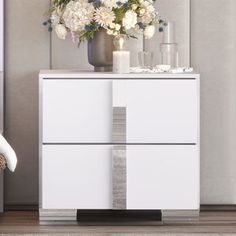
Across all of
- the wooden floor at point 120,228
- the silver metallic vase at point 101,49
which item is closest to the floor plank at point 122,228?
the wooden floor at point 120,228

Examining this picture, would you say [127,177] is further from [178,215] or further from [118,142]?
[178,215]

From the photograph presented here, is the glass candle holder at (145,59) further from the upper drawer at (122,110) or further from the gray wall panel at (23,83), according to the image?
the gray wall panel at (23,83)

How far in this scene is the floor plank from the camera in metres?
4.30

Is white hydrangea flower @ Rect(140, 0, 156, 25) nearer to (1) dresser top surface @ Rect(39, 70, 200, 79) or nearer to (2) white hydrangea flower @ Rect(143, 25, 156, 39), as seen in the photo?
(2) white hydrangea flower @ Rect(143, 25, 156, 39)

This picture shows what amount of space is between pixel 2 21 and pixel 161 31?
88cm

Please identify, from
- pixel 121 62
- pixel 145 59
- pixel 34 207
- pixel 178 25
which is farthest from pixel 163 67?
pixel 34 207

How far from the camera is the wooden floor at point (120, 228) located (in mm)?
4309

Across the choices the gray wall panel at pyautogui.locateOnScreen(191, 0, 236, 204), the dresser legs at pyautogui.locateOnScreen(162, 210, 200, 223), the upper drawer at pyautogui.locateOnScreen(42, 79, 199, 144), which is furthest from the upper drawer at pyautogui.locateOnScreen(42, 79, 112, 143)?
the gray wall panel at pyautogui.locateOnScreen(191, 0, 236, 204)

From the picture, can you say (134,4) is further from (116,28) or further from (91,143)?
(91,143)

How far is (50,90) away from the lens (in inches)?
175

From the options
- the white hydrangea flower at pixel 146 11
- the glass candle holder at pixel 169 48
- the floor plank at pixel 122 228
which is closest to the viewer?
the floor plank at pixel 122 228

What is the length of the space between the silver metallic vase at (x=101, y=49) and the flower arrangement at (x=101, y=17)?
36 millimetres

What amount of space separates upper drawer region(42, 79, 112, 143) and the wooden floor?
0.45 meters

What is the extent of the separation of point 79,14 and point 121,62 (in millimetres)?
325
